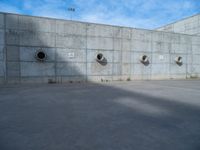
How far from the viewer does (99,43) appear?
9.66 m

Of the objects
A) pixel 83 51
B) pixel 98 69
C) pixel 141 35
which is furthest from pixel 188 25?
pixel 83 51

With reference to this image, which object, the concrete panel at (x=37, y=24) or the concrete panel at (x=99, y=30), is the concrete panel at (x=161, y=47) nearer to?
the concrete panel at (x=99, y=30)

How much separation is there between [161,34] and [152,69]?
105 inches

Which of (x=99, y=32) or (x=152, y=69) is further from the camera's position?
(x=152, y=69)

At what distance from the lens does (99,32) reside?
31.6 ft

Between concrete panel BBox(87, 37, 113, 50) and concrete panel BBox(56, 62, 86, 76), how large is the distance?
1.30 metres

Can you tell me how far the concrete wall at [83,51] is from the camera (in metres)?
7.95

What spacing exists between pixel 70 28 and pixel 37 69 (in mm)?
2967

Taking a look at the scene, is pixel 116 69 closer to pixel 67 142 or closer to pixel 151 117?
pixel 151 117

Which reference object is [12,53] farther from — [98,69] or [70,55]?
[98,69]

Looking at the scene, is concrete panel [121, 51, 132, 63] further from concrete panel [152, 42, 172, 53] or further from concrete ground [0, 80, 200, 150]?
concrete ground [0, 80, 200, 150]

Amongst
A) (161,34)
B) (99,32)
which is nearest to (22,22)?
(99,32)

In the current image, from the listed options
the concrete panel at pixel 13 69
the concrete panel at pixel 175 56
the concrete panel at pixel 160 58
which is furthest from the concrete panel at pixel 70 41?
the concrete panel at pixel 175 56

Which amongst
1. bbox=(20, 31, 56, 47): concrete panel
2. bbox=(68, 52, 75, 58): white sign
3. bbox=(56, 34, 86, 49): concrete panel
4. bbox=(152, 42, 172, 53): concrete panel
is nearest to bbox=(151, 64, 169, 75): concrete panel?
bbox=(152, 42, 172, 53): concrete panel
